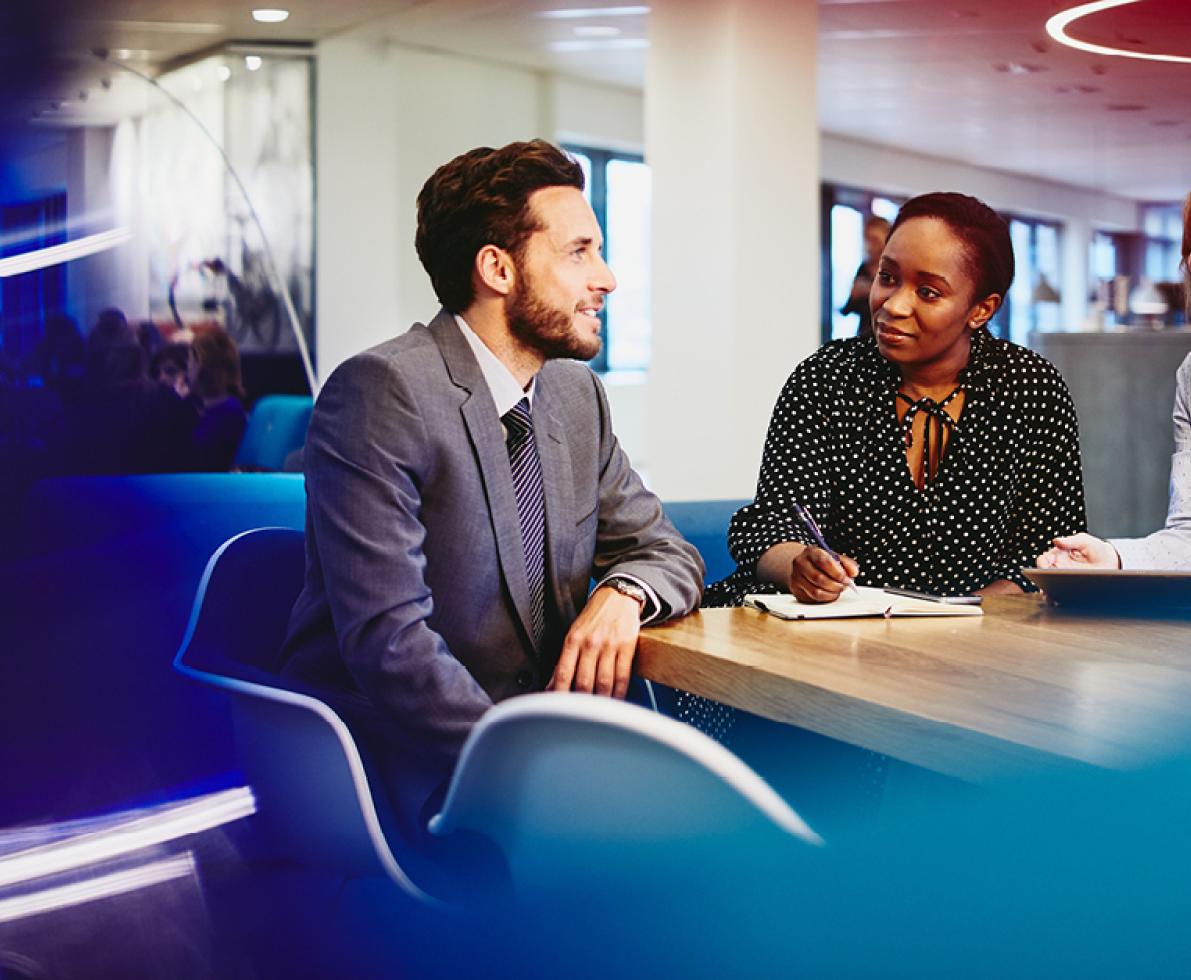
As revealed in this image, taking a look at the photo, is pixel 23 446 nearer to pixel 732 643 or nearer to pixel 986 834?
pixel 732 643

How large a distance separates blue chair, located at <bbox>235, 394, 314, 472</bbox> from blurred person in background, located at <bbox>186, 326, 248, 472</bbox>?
191 millimetres

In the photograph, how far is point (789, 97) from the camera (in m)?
6.35

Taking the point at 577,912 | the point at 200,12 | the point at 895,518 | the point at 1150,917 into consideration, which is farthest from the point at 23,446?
the point at 200,12

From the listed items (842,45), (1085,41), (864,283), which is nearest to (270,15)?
(842,45)

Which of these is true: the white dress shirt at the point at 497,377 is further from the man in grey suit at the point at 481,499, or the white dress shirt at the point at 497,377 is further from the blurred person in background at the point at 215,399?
the blurred person in background at the point at 215,399

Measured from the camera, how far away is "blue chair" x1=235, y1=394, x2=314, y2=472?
7.45m

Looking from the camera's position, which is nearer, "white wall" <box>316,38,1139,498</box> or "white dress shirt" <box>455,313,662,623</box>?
"white dress shirt" <box>455,313,662,623</box>

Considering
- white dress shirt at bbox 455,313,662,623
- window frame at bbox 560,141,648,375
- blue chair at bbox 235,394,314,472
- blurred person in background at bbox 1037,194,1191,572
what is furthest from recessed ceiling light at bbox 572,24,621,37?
white dress shirt at bbox 455,313,662,623

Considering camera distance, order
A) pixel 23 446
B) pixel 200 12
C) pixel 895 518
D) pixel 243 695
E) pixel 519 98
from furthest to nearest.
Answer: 1. pixel 519 98
2. pixel 200 12
3. pixel 23 446
4. pixel 895 518
5. pixel 243 695

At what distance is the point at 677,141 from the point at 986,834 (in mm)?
5688

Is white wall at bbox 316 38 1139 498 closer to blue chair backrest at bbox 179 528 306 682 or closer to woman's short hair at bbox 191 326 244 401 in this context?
woman's short hair at bbox 191 326 244 401

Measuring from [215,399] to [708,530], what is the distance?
14.0ft

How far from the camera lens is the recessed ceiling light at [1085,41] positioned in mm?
8508

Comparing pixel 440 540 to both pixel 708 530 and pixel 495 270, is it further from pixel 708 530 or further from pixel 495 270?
pixel 708 530
